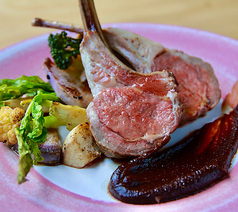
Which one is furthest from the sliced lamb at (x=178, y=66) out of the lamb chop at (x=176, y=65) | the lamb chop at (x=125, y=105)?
the lamb chop at (x=125, y=105)

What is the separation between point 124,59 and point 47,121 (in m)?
0.92

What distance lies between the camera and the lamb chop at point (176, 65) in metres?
2.57

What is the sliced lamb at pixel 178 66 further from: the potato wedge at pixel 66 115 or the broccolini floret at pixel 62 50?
the potato wedge at pixel 66 115

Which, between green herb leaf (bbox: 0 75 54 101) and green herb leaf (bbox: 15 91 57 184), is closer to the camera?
green herb leaf (bbox: 15 91 57 184)

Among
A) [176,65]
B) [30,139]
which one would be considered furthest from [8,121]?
[176,65]

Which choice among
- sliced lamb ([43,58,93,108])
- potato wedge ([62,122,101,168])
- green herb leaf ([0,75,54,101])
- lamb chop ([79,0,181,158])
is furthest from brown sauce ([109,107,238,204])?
green herb leaf ([0,75,54,101])

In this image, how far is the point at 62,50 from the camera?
2748mm

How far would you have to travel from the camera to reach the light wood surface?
4.48 metres

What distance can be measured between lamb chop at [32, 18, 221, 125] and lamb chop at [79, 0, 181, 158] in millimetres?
204

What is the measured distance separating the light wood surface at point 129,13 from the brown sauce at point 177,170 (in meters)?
2.58

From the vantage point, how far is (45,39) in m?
3.66

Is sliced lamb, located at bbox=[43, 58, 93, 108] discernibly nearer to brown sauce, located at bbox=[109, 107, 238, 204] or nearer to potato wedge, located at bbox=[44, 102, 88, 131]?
potato wedge, located at bbox=[44, 102, 88, 131]

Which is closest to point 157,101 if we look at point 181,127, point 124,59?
point 181,127

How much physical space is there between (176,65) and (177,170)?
1103mm
